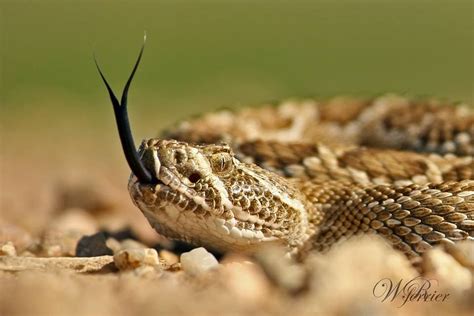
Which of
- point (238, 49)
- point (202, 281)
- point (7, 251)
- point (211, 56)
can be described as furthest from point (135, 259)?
point (238, 49)

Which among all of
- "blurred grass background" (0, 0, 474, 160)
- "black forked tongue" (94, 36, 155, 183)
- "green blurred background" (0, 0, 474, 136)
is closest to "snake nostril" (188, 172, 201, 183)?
"black forked tongue" (94, 36, 155, 183)

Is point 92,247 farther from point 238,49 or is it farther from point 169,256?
point 238,49

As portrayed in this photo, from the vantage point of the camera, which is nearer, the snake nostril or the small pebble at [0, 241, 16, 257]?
the snake nostril

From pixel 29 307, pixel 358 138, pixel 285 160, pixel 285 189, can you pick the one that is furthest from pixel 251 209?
pixel 358 138

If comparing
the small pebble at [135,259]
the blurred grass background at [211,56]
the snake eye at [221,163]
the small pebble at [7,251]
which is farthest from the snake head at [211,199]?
the blurred grass background at [211,56]

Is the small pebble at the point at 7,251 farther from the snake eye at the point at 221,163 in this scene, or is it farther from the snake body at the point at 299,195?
the snake eye at the point at 221,163
